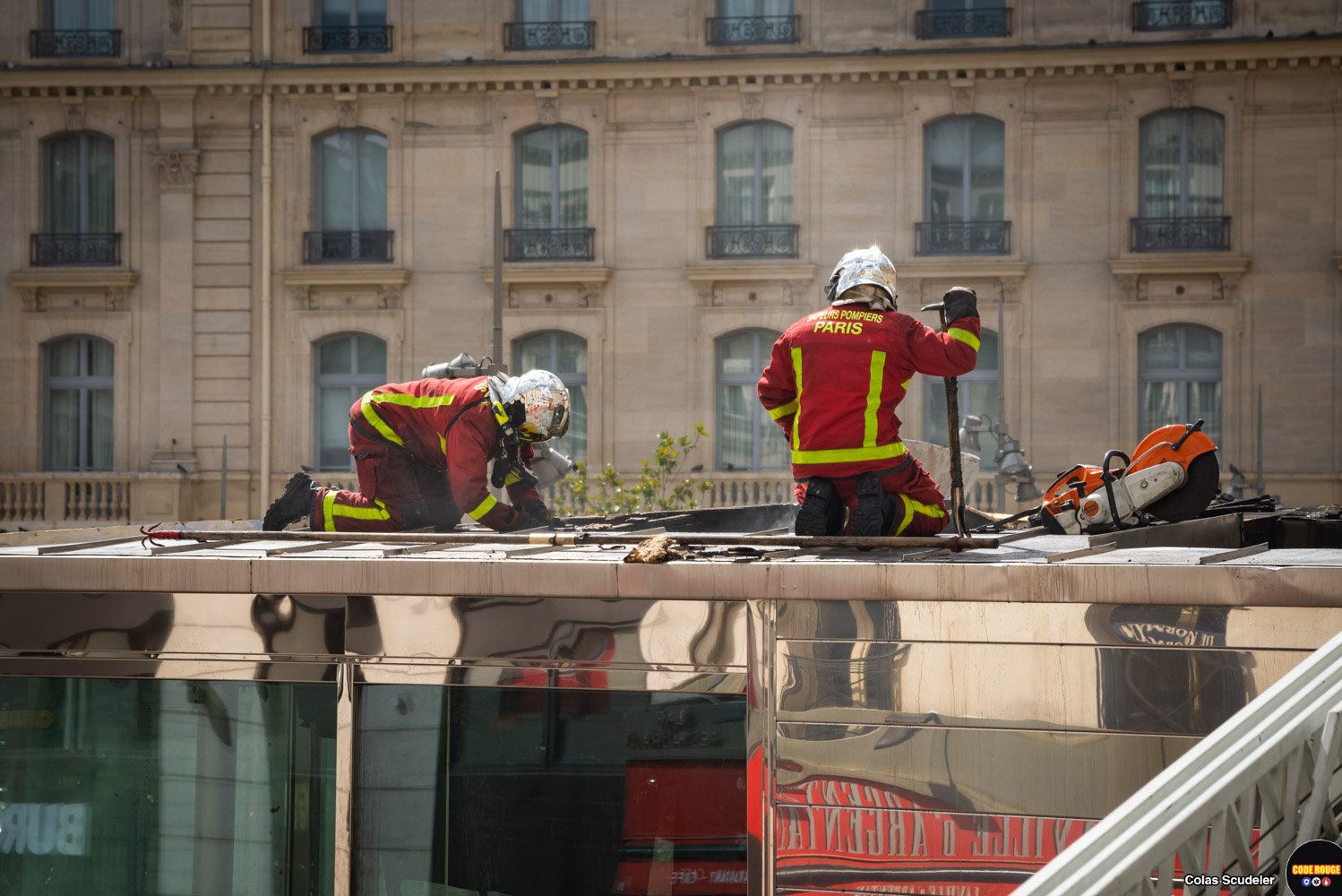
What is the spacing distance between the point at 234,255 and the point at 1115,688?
23955 millimetres

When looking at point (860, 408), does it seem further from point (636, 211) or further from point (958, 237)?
point (636, 211)

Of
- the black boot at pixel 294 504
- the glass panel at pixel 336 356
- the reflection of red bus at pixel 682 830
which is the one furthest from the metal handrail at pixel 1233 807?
the glass panel at pixel 336 356

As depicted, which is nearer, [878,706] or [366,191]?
[878,706]

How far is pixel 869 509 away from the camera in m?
6.26

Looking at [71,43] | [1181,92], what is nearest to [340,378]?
[71,43]

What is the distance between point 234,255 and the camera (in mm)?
26547

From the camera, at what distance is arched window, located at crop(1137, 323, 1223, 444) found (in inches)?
1002

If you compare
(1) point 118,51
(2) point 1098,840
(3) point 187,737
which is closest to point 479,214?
(1) point 118,51

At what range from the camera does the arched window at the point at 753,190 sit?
26031mm

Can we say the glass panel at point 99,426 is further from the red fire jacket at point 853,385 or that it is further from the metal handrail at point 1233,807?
the metal handrail at point 1233,807

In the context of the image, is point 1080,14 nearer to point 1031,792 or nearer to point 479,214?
point 479,214

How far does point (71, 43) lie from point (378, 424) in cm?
2152

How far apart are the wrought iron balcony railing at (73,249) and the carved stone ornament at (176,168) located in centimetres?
134

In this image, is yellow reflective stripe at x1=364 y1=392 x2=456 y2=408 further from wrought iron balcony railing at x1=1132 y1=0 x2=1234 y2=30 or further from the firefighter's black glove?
wrought iron balcony railing at x1=1132 y1=0 x2=1234 y2=30
